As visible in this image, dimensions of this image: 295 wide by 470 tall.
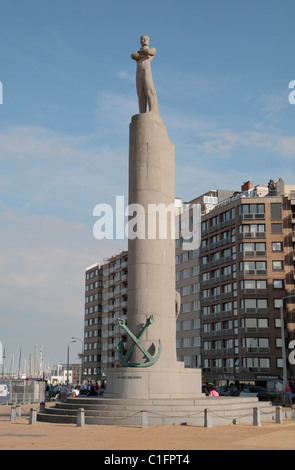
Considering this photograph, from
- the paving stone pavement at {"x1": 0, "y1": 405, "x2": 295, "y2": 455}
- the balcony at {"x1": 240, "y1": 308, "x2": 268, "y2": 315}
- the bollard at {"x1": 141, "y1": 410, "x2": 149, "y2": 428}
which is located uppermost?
the balcony at {"x1": 240, "y1": 308, "x2": 268, "y2": 315}

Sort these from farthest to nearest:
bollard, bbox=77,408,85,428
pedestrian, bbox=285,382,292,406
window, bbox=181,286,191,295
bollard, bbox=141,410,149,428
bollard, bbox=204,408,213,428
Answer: window, bbox=181,286,191,295, pedestrian, bbox=285,382,292,406, bollard, bbox=77,408,85,428, bollard, bbox=204,408,213,428, bollard, bbox=141,410,149,428

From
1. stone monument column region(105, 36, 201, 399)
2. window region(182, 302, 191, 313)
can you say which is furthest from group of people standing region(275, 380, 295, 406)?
window region(182, 302, 191, 313)

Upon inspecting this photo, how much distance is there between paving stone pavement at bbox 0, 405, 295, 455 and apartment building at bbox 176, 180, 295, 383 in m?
55.1

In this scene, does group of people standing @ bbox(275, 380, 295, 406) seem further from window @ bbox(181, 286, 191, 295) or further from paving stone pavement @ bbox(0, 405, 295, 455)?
window @ bbox(181, 286, 191, 295)

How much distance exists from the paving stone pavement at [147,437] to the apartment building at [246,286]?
55058 millimetres

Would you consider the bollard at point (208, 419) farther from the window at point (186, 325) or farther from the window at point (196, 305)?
the window at point (186, 325)

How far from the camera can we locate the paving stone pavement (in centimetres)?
1714

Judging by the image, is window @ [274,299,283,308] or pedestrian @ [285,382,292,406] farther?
window @ [274,299,283,308]

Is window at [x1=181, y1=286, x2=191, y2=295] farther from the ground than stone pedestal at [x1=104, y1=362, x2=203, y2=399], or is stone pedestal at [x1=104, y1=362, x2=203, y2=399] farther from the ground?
window at [x1=181, y1=286, x2=191, y2=295]

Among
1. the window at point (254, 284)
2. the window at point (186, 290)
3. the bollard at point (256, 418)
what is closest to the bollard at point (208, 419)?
the bollard at point (256, 418)

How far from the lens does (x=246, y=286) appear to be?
80188 mm

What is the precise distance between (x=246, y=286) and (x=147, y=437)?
206 feet

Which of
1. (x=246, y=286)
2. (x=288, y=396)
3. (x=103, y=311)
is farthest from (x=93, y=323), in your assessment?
(x=288, y=396)
